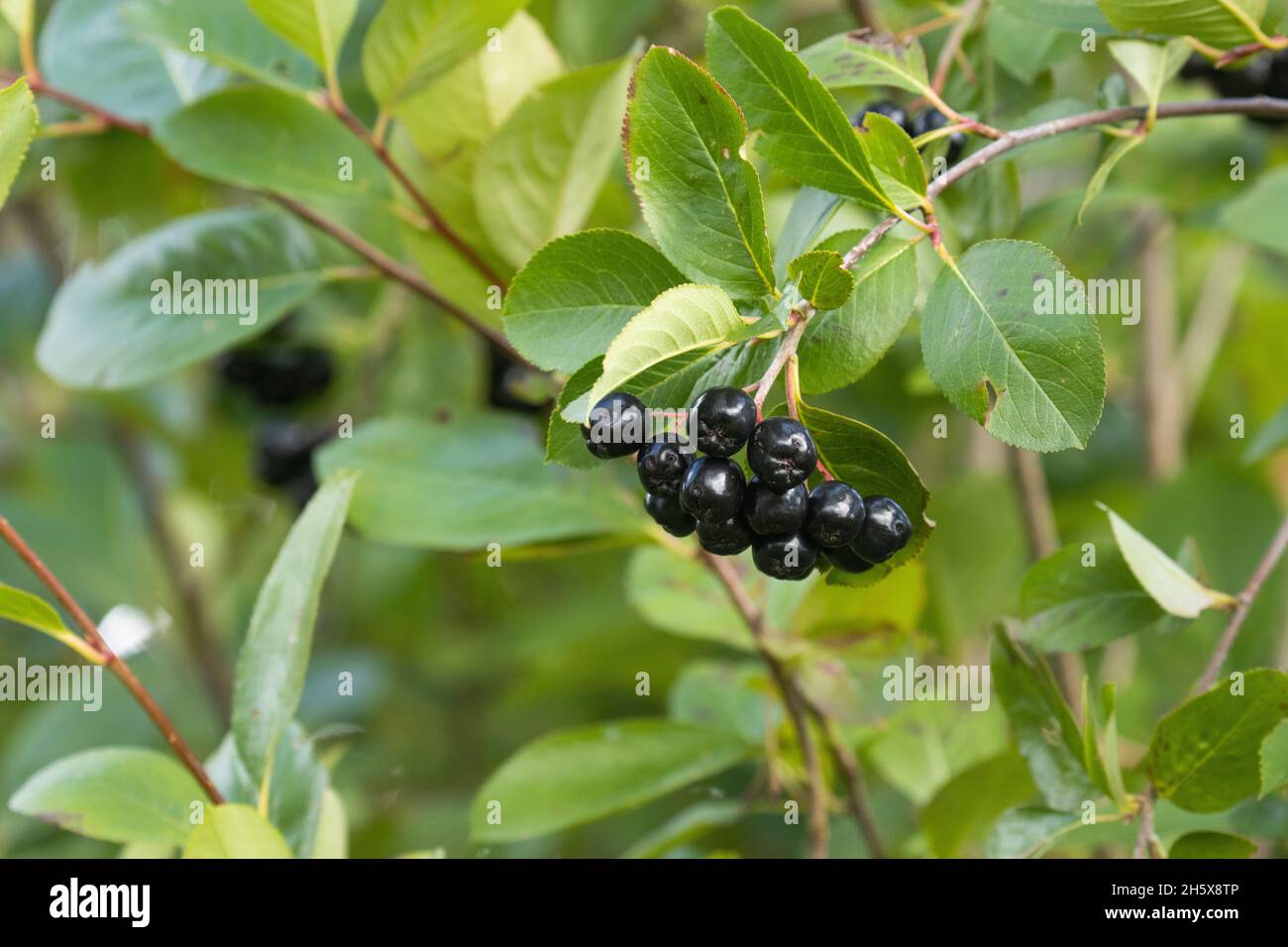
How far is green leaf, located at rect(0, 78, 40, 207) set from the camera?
0.76 m

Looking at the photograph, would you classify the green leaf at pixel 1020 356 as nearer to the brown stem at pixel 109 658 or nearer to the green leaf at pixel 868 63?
the green leaf at pixel 868 63

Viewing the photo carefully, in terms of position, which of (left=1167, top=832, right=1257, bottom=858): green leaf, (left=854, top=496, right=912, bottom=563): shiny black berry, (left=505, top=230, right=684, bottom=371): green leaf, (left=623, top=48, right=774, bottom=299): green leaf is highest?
(left=623, top=48, right=774, bottom=299): green leaf

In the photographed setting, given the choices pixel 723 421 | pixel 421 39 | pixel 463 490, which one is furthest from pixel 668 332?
pixel 463 490

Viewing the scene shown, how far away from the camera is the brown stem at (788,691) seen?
117 centimetres

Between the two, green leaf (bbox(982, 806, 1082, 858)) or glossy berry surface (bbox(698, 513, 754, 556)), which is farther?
green leaf (bbox(982, 806, 1082, 858))

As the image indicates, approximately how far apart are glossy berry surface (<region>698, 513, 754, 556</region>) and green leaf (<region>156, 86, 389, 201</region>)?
24.0 inches

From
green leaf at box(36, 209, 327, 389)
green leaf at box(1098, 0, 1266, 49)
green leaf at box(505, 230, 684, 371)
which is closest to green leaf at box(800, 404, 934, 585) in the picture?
green leaf at box(505, 230, 684, 371)

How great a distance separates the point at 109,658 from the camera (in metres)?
0.89

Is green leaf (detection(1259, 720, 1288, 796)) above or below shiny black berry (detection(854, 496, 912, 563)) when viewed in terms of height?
below

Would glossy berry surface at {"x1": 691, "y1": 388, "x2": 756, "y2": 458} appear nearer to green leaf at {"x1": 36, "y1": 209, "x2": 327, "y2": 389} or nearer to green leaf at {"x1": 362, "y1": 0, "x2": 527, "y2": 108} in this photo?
green leaf at {"x1": 362, "y1": 0, "x2": 527, "y2": 108}

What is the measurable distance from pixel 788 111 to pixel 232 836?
594 mm

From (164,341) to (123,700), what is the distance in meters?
1.23

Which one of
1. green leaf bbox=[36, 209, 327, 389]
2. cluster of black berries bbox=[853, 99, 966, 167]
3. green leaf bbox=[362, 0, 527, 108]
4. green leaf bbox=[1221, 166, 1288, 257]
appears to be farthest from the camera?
green leaf bbox=[36, 209, 327, 389]

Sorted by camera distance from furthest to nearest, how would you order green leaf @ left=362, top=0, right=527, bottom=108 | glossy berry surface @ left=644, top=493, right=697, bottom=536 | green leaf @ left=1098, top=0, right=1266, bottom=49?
green leaf @ left=362, top=0, right=527, bottom=108 → green leaf @ left=1098, top=0, right=1266, bottom=49 → glossy berry surface @ left=644, top=493, right=697, bottom=536
